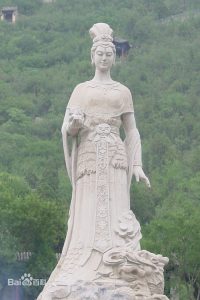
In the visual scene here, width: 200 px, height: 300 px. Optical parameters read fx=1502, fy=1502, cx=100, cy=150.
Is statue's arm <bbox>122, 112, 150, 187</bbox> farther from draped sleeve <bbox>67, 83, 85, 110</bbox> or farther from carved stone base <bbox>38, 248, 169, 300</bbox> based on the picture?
carved stone base <bbox>38, 248, 169, 300</bbox>

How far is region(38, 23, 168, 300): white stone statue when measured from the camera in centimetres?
2375

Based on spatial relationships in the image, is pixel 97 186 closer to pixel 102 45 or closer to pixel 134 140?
pixel 134 140

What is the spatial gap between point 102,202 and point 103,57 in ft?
8.26

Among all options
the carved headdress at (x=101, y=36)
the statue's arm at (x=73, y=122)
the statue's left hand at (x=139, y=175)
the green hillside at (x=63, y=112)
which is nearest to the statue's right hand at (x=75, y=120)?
the statue's arm at (x=73, y=122)

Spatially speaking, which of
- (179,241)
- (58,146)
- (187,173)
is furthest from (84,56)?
(179,241)

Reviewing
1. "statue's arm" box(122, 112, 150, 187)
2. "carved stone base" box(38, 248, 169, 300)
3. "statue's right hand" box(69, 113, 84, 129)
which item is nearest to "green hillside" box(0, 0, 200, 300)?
"statue's arm" box(122, 112, 150, 187)

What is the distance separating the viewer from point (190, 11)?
129 meters

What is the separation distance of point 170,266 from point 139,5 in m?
87.4

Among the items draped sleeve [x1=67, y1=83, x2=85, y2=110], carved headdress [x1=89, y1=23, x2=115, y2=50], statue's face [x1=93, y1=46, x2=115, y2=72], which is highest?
carved headdress [x1=89, y1=23, x2=115, y2=50]

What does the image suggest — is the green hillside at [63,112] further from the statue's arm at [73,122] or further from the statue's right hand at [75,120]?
the statue's right hand at [75,120]

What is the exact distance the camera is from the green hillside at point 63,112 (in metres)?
40.6

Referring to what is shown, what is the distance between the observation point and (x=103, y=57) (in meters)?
25.2

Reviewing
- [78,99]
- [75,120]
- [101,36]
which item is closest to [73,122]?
[75,120]

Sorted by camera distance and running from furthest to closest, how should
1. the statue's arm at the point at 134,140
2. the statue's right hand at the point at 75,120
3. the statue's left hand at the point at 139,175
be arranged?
1. the statue's arm at the point at 134,140
2. the statue's left hand at the point at 139,175
3. the statue's right hand at the point at 75,120
